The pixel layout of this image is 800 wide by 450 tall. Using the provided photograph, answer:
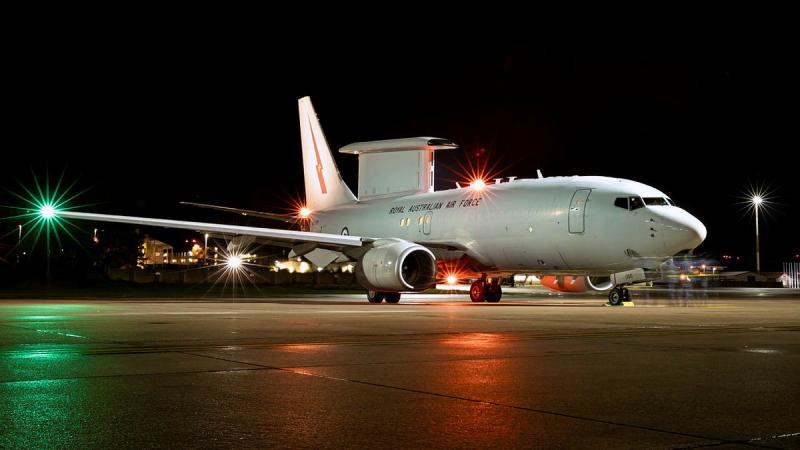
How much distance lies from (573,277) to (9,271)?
33942mm

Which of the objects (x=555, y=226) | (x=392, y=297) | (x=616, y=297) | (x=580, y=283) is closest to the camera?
(x=555, y=226)

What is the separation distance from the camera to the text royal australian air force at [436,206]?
85.7 feet

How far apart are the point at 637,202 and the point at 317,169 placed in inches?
693

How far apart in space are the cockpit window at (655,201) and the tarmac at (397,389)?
10487 millimetres

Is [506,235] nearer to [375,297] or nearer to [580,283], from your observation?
[580,283]

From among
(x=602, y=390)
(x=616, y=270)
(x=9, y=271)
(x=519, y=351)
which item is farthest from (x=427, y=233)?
(x=9, y=271)

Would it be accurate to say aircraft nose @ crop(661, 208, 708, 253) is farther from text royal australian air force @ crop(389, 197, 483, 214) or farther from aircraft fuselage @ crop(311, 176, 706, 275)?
text royal australian air force @ crop(389, 197, 483, 214)

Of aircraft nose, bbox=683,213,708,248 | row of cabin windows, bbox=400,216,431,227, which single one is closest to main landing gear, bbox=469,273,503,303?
row of cabin windows, bbox=400,216,431,227

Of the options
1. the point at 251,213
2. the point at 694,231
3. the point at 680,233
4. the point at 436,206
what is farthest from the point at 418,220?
the point at 694,231

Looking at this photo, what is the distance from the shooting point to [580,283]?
86.8 ft

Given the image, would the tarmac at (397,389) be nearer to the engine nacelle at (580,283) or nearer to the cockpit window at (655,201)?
the cockpit window at (655,201)

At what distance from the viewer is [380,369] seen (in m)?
7.52

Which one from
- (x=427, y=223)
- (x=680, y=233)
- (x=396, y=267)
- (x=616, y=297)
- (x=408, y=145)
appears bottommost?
(x=616, y=297)

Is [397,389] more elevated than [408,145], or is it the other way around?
[408,145]
